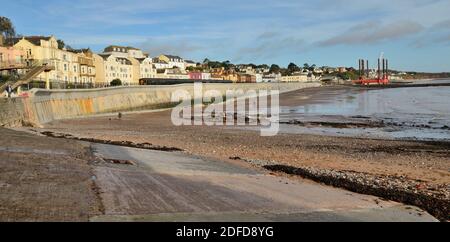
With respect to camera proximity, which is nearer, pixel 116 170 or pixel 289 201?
pixel 289 201

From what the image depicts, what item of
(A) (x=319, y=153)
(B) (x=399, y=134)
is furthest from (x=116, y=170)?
(B) (x=399, y=134)

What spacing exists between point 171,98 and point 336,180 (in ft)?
190

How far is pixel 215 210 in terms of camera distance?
7.38m

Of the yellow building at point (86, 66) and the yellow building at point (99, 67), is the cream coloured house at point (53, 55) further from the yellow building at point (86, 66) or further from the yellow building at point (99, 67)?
the yellow building at point (99, 67)

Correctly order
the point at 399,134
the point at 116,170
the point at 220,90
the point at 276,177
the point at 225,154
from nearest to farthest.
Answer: the point at 116,170 < the point at 276,177 < the point at 225,154 < the point at 399,134 < the point at 220,90

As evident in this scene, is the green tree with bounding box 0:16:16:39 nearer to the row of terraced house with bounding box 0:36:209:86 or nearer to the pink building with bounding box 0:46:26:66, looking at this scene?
the row of terraced house with bounding box 0:36:209:86

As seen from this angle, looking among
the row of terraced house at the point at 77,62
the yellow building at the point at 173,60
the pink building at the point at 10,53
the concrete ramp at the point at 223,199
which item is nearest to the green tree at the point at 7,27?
the row of terraced house at the point at 77,62

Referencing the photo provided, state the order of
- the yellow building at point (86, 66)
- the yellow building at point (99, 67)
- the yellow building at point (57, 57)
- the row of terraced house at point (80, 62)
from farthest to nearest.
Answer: the yellow building at point (99, 67), the yellow building at point (86, 66), the yellow building at point (57, 57), the row of terraced house at point (80, 62)

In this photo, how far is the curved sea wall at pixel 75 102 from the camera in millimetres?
25264

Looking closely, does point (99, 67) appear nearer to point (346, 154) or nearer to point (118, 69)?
point (118, 69)

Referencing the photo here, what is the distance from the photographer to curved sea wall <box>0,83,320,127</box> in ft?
82.9

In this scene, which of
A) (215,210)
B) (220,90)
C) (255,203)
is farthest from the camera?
(220,90)

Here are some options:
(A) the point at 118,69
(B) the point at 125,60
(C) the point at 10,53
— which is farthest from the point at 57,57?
(B) the point at 125,60
